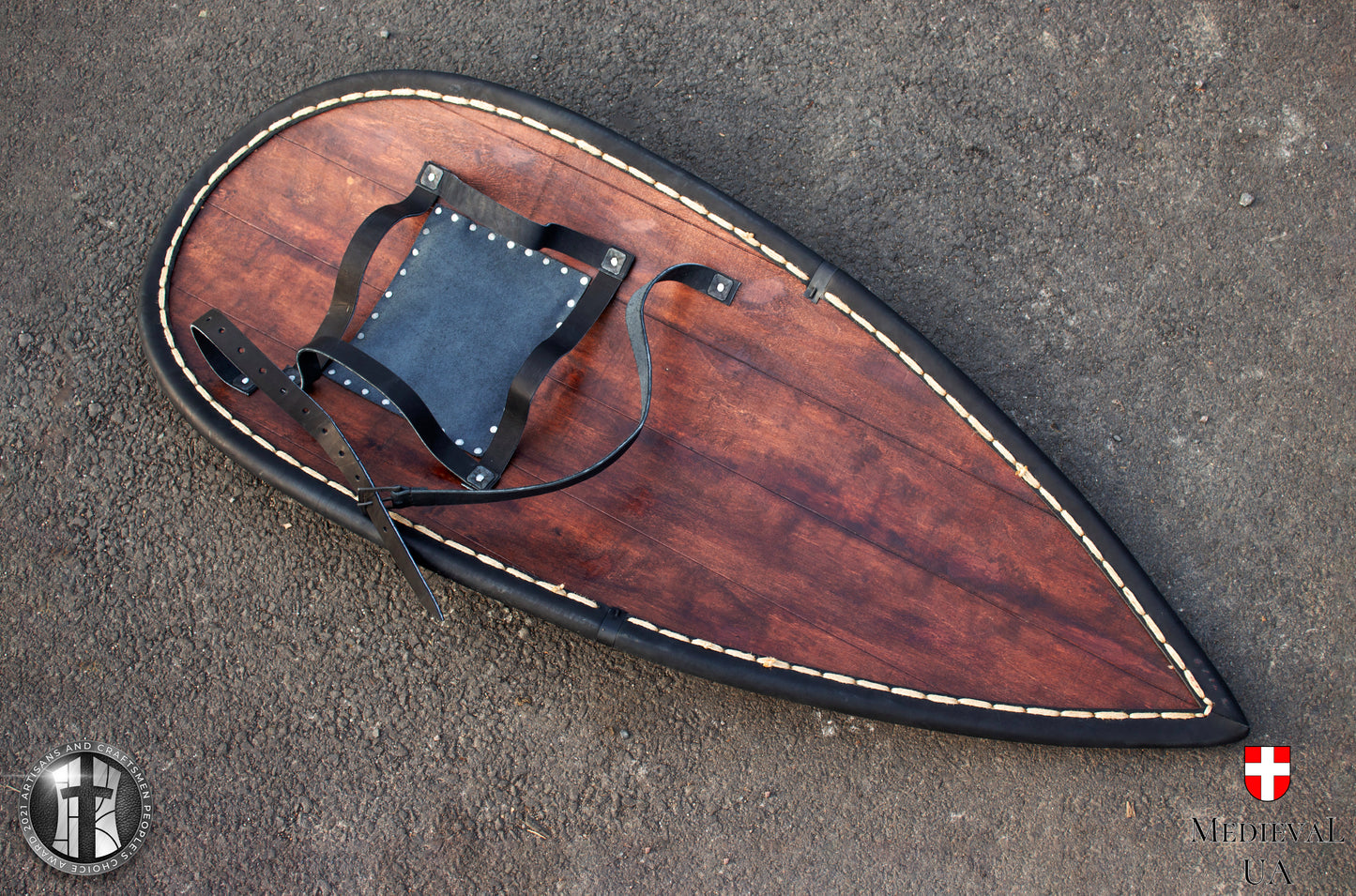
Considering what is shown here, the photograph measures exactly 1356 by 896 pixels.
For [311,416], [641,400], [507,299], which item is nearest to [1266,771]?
[641,400]

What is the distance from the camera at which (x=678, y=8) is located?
2859mm

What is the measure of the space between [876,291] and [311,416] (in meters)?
1.62

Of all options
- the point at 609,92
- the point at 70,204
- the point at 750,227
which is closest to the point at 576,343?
the point at 750,227

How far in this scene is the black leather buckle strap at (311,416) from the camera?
2.16 meters

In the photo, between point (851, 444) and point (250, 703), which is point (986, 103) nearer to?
point (851, 444)

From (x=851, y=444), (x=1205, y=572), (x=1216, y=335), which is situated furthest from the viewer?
(x=1216, y=335)

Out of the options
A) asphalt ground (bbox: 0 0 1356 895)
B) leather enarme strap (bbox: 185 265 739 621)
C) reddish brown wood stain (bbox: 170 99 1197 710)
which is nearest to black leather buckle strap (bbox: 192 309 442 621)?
leather enarme strap (bbox: 185 265 739 621)

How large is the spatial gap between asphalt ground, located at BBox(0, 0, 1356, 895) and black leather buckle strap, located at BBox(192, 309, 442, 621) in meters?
0.35

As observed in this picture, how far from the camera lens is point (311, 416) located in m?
2.18

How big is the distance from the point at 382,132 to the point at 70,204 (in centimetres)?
109

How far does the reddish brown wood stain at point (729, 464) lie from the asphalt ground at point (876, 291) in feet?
1.11

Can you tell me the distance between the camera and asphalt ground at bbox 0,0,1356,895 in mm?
2346

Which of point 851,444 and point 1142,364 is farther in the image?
point 1142,364

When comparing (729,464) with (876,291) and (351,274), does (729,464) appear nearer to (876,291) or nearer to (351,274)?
Answer: (876,291)
